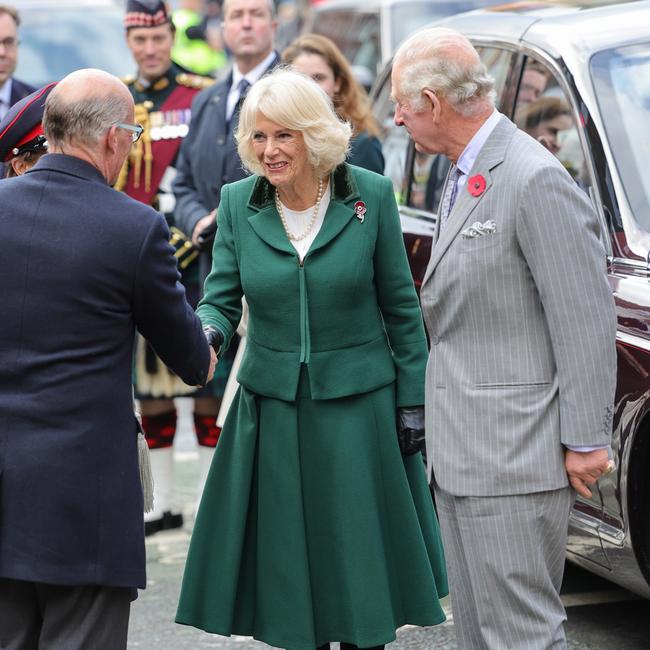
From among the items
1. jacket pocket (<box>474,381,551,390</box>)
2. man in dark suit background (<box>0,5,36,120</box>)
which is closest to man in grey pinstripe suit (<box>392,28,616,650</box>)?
jacket pocket (<box>474,381,551,390</box>)

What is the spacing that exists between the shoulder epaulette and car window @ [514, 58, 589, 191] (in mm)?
1858

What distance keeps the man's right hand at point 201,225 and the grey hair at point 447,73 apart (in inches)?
101

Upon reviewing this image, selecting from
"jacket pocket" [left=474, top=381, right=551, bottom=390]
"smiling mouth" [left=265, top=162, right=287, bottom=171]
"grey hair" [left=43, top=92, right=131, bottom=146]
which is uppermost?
"grey hair" [left=43, top=92, right=131, bottom=146]

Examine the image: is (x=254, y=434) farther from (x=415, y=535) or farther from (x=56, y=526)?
(x=56, y=526)

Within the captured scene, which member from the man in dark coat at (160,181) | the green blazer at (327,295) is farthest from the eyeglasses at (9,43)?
the green blazer at (327,295)

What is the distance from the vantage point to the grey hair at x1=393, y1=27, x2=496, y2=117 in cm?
368

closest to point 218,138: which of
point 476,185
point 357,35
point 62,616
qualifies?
point 476,185

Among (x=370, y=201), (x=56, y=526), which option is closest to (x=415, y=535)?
(x=370, y=201)

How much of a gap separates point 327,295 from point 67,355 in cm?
103

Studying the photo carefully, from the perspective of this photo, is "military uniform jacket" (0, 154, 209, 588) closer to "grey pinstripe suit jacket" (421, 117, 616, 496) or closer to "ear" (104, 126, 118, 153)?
"ear" (104, 126, 118, 153)

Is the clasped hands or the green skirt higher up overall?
the clasped hands

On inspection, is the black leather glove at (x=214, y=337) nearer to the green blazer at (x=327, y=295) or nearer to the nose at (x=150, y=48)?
the green blazer at (x=327, y=295)

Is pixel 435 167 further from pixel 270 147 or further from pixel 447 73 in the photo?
pixel 447 73

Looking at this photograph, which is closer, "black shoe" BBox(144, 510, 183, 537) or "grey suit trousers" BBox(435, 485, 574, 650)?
"grey suit trousers" BBox(435, 485, 574, 650)
